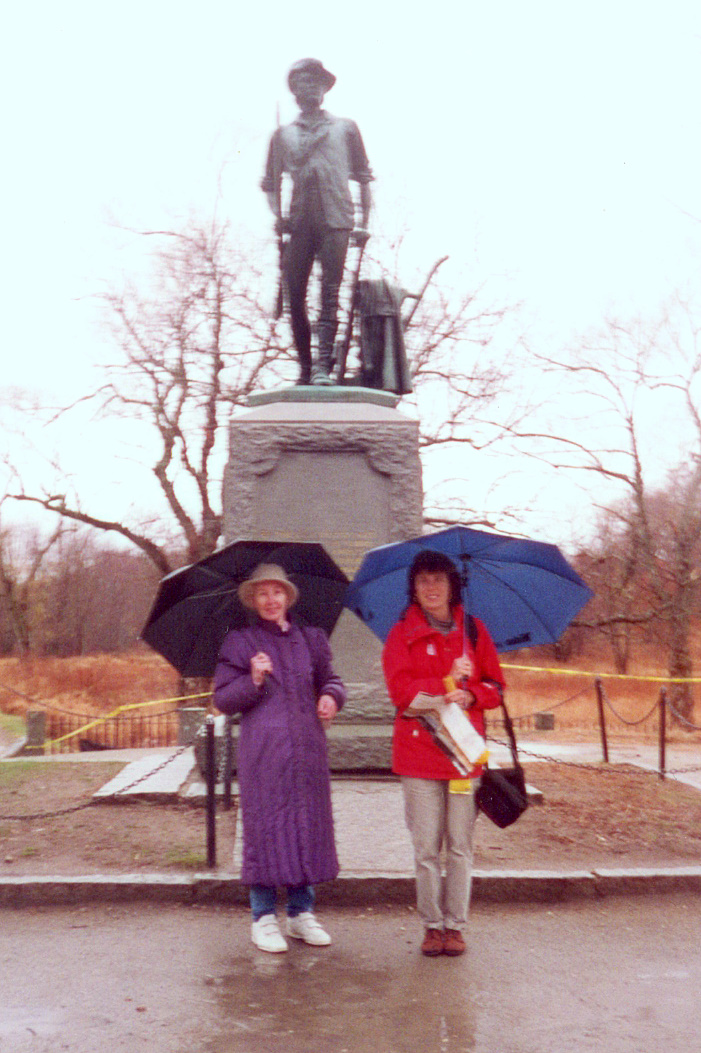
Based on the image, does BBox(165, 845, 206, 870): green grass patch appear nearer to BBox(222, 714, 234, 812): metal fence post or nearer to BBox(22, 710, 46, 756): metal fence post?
BBox(222, 714, 234, 812): metal fence post

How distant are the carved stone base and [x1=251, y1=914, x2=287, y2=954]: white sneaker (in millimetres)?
3289

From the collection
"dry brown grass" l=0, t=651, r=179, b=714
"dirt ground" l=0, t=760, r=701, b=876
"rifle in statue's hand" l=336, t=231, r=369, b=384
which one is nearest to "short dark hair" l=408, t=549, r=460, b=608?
"dirt ground" l=0, t=760, r=701, b=876

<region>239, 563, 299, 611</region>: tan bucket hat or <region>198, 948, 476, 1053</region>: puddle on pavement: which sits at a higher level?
<region>239, 563, 299, 611</region>: tan bucket hat

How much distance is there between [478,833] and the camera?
252 inches

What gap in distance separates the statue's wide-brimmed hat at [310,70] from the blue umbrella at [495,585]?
16.6 feet

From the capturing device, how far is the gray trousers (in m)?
4.34

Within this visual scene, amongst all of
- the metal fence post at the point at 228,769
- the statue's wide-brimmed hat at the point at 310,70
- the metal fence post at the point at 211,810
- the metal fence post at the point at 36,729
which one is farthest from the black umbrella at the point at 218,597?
the metal fence post at the point at 36,729

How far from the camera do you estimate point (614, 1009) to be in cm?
387

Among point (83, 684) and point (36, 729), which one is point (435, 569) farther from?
point (83, 684)

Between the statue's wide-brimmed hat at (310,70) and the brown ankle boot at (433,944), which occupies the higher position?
the statue's wide-brimmed hat at (310,70)

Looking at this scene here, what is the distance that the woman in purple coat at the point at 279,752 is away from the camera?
4.30m

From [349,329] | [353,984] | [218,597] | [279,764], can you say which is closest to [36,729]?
[349,329]

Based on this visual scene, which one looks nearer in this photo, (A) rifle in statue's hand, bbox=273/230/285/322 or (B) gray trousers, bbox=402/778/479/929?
(B) gray trousers, bbox=402/778/479/929

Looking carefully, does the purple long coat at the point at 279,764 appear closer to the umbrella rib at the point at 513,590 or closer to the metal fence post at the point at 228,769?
the umbrella rib at the point at 513,590
